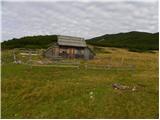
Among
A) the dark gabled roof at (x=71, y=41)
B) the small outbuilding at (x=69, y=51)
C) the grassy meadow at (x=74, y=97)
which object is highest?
the dark gabled roof at (x=71, y=41)

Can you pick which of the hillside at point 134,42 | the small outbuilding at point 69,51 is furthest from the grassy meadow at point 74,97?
the hillside at point 134,42

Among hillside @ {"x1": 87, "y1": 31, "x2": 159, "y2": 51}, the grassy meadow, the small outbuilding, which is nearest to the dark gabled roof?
the small outbuilding

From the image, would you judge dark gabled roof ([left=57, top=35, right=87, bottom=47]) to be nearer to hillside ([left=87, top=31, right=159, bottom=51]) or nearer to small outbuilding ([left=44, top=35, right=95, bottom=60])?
small outbuilding ([left=44, top=35, right=95, bottom=60])

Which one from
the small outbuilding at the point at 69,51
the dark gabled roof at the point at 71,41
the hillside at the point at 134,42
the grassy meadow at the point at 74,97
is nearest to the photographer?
the grassy meadow at the point at 74,97

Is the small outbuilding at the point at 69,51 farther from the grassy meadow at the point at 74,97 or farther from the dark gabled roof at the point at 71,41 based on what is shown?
the grassy meadow at the point at 74,97

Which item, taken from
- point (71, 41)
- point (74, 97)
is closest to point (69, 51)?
point (71, 41)

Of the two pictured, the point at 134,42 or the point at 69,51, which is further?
the point at 134,42

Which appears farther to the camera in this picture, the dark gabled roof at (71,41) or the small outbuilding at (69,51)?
the dark gabled roof at (71,41)

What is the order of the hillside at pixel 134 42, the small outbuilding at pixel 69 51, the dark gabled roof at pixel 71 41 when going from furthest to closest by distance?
the hillside at pixel 134 42, the dark gabled roof at pixel 71 41, the small outbuilding at pixel 69 51

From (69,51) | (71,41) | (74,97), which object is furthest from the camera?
(71,41)

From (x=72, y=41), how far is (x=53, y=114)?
33.4 meters

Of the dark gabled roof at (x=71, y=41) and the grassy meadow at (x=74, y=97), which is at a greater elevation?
the dark gabled roof at (x=71, y=41)

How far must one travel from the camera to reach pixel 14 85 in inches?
845

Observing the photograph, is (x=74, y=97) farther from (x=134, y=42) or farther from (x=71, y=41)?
(x=134, y=42)
